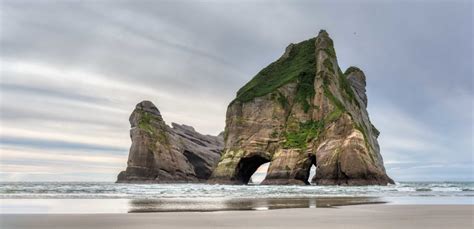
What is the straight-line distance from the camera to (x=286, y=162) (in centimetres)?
6656

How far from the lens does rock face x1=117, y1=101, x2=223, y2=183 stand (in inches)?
3364

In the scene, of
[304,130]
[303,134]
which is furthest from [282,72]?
[303,134]

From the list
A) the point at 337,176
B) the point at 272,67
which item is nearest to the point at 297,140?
the point at 337,176

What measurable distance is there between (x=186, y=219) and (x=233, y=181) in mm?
57918

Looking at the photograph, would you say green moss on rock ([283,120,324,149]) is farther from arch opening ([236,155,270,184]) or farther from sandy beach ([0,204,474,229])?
sandy beach ([0,204,474,229])

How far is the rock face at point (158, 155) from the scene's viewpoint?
85438 mm

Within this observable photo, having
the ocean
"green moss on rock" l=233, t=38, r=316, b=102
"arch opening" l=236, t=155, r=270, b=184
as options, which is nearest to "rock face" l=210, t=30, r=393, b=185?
"arch opening" l=236, t=155, r=270, b=184

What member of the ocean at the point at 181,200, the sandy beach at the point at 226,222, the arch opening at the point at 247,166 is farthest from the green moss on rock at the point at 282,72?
the sandy beach at the point at 226,222

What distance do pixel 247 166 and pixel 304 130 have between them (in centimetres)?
1133

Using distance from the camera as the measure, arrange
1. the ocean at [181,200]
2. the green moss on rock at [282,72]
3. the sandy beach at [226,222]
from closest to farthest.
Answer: the sandy beach at [226,222]
the ocean at [181,200]
the green moss on rock at [282,72]

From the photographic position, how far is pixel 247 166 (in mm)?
75375

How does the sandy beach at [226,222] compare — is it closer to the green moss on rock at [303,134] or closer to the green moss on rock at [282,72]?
the green moss on rock at [303,134]

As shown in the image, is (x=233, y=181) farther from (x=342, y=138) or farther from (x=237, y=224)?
(x=237, y=224)

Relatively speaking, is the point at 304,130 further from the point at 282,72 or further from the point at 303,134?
the point at 282,72
